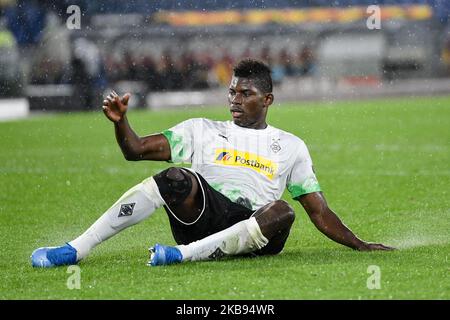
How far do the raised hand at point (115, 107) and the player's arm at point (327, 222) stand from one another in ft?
4.68

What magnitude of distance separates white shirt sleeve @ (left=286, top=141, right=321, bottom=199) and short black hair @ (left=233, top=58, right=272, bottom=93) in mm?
476

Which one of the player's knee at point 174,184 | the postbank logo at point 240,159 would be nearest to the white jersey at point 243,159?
the postbank logo at point 240,159

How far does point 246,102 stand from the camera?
699cm

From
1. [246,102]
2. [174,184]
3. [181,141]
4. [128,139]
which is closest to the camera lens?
[128,139]

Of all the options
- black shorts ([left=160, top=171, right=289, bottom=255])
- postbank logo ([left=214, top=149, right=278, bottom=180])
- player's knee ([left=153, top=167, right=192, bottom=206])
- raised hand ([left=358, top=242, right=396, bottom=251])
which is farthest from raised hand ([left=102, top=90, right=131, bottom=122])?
raised hand ([left=358, top=242, right=396, bottom=251])

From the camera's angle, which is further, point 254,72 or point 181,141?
point 254,72

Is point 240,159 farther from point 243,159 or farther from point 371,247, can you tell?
point 371,247

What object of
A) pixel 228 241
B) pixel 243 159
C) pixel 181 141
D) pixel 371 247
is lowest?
pixel 371 247

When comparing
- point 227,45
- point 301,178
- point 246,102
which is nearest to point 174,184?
point 246,102

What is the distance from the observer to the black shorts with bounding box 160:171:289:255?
6711 mm

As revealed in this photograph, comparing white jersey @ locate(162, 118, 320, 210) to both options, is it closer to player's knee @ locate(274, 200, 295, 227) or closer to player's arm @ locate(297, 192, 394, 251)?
player's arm @ locate(297, 192, 394, 251)

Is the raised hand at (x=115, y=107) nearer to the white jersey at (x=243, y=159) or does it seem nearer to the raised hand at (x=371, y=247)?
the white jersey at (x=243, y=159)

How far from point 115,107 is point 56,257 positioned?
103 cm

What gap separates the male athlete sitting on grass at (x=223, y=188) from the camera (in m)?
6.61
